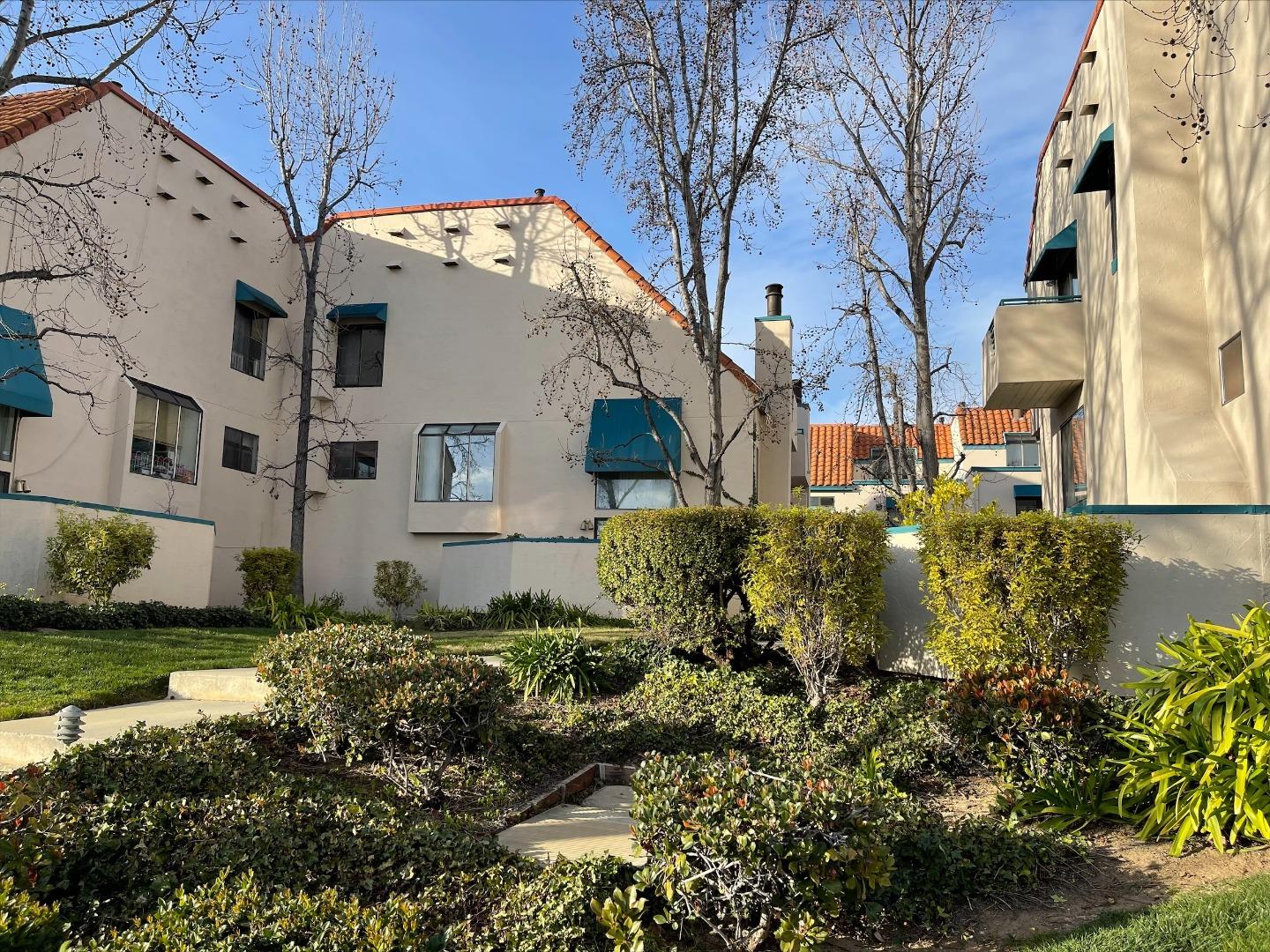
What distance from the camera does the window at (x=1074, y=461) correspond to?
1454cm

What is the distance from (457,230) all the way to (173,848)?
20.1 meters

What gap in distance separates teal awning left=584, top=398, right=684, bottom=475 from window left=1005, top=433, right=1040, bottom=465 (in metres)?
14.9

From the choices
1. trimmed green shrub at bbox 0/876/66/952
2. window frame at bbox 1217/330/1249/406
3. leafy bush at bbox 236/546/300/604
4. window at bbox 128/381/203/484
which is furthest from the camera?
leafy bush at bbox 236/546/300/604

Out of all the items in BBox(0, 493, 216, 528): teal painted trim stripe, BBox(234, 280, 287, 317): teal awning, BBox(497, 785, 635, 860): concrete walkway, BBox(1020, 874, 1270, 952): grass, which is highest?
BBox(234, 280, 287, 317): teal awning

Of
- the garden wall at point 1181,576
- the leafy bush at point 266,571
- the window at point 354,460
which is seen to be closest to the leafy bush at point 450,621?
the leafy bush at point 266,571

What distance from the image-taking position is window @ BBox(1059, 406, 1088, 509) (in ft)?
47.7

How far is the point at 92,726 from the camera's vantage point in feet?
24.2

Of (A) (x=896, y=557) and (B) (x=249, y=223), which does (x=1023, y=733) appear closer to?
(A) (x=896, y=557)

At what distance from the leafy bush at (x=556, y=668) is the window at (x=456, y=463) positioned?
479 inches

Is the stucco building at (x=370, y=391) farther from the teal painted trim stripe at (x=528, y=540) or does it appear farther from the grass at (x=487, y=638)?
the grass at (x=487, y=638)

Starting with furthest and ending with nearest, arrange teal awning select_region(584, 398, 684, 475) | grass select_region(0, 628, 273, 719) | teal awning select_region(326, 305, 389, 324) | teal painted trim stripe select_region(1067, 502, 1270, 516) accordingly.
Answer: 1. teal awning select_region(326, 305, 389, 324)
2. teal awning select_region(584, 398, 684, 475)
3. grass select_region(0, 628, 273, 719)
4. teal painted trim stripe select_region(1067, 502, 1270, 516)

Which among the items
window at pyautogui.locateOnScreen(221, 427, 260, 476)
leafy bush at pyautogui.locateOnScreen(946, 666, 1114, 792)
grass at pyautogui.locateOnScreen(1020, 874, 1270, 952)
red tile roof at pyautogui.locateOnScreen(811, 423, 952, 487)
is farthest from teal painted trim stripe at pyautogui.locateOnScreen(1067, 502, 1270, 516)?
red tile roof at pyautogui.locateOnScreen(811, 423, 952, 487)

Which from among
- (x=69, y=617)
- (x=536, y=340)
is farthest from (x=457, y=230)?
(x=69, y=617)

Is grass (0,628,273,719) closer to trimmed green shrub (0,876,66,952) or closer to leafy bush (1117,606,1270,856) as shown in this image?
trimmed green shrub (0,876,66,952)
